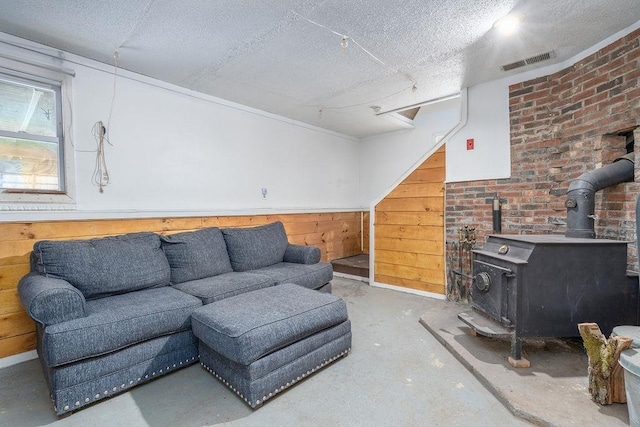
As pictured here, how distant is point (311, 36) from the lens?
229 centimetres

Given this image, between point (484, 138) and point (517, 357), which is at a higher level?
point (484, 138)

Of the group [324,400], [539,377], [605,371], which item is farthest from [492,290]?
[324,400]

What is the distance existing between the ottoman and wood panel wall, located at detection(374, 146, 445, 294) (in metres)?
1.78

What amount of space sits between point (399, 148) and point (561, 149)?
2511 millimetres

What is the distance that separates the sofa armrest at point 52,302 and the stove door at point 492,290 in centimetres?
262

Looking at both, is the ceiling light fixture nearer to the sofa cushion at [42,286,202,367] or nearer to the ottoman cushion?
the ottoman cushion

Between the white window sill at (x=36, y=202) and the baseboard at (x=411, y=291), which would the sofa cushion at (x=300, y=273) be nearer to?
the baseboard at (x=411, y=291)

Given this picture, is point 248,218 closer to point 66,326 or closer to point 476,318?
point 66,326

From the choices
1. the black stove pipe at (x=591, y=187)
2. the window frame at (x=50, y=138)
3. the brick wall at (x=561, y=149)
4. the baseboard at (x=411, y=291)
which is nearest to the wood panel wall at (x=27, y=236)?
the window frame at (x=50, y=138)

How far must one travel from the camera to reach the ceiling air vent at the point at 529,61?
8.62 feet

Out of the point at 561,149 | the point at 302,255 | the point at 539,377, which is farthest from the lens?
the point at 302,255

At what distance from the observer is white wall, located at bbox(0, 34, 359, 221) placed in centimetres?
259

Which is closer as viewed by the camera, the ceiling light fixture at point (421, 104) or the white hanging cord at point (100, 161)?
the white hanging cord at point (100, 161)

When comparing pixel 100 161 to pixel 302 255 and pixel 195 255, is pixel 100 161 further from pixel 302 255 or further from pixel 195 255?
pixel 302 255
